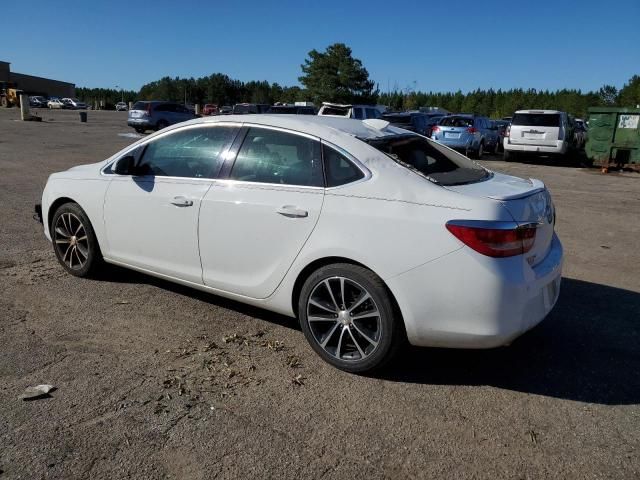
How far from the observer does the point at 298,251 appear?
3605 millimetres

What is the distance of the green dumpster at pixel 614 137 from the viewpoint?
55.0 feet

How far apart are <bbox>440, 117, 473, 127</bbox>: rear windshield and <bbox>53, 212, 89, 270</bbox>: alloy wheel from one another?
59.2ft

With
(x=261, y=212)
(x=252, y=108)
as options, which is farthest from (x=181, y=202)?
(x=252, y=108)

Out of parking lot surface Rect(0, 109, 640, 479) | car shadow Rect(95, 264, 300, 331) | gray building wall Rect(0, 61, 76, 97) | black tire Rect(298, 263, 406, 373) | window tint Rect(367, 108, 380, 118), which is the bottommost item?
parking lot surface Rect(0, 109, 640, 479)

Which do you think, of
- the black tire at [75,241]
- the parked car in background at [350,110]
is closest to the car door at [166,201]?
the black tire at [75,241]

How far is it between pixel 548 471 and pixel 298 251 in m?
1.88

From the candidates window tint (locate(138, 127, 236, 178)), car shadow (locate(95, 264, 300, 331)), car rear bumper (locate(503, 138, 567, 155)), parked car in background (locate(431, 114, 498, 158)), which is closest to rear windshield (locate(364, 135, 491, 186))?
window tint (locate(138, 127, 236, 178))

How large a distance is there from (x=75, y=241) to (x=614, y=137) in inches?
669

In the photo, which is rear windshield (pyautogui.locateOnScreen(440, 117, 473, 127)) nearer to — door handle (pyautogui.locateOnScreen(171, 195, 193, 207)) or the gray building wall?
door handle (pyautogui.locateOnScreen(171, 195, 193, 207))

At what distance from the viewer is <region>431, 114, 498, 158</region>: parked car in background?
805 inches

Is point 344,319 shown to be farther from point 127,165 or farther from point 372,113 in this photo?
point 372,113

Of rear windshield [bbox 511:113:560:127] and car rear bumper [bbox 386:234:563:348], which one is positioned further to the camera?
rear windshield [bbox 511:113:560:127]

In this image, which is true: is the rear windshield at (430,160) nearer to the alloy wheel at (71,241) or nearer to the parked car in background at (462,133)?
the alloy wheel at (71,241)

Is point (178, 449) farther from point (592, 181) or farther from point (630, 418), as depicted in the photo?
point (592, 181)
